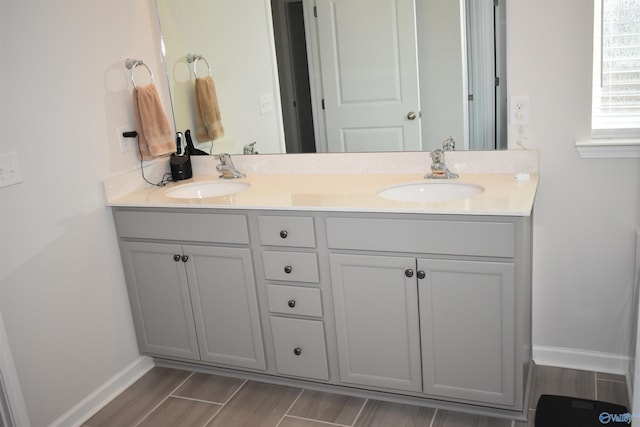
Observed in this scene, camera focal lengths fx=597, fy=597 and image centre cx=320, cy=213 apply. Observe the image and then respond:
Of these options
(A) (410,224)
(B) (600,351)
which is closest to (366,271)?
(A) (410,224)

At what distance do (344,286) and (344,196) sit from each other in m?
0.35

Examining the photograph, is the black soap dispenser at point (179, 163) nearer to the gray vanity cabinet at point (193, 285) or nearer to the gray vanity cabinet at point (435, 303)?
the gray vanity cabinet at point (193, 285)

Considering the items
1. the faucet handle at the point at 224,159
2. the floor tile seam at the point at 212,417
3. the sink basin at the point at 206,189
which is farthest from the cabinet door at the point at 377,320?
the faucet handle at the point at 224,159

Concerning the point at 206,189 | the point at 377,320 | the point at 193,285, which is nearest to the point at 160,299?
the point at 193,285

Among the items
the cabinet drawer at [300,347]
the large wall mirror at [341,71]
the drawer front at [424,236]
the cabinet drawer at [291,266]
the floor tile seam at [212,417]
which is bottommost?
the floor tile seam at [212,417]

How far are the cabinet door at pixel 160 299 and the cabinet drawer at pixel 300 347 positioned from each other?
42 centimetres

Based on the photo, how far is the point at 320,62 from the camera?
2.63 m

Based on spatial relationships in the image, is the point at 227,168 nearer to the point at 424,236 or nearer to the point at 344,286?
the point at 344,286

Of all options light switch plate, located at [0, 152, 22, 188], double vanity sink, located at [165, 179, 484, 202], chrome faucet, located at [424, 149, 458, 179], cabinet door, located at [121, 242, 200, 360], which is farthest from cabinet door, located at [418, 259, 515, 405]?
light switch plate, located at [0, 152, 22, 188]

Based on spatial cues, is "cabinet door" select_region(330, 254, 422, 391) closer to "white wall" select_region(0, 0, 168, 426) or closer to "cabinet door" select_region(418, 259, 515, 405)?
"cabinet door" select_region(418, 259, 515, 405)

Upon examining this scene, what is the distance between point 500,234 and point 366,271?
20.3 inches

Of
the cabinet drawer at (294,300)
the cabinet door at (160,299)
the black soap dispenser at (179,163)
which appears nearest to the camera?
the cabinet drawer at (294,300)

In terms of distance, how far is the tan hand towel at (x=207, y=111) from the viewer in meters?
2.91

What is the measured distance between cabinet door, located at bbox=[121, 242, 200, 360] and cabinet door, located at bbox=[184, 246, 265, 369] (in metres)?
0.06
